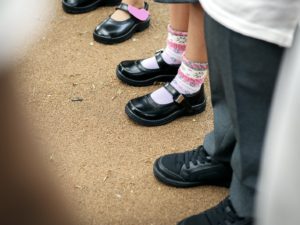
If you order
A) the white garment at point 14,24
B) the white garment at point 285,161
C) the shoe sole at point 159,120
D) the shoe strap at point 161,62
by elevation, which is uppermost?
the white garment at point 14,24

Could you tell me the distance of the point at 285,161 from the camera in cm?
48

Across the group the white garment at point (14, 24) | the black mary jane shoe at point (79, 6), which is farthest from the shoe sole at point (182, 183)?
the black mary jane shoe at point (79, 6)

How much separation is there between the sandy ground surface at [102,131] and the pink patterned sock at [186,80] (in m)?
0.09

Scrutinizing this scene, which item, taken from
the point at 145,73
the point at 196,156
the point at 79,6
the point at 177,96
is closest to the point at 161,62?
the point at 145,73

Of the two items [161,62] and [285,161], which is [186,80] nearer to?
[161,62]

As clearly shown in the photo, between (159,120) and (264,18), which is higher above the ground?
(264,18)

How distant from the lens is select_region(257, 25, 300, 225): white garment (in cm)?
47

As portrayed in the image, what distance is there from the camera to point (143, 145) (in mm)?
1372

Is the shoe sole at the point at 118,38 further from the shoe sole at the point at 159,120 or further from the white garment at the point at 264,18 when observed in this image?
the white garment at the point at 264,18

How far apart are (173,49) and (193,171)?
43 cm

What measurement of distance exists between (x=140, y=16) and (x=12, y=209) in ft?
4.64

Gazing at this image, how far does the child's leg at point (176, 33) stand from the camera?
135 centimetres

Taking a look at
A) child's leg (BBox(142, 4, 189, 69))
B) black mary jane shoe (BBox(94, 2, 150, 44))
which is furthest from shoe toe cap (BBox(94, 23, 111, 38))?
child's leg (BBox(142, 4, 189, 69))

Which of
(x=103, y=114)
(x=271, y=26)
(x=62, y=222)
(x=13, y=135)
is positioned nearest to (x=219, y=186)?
(x=103, y=114)
